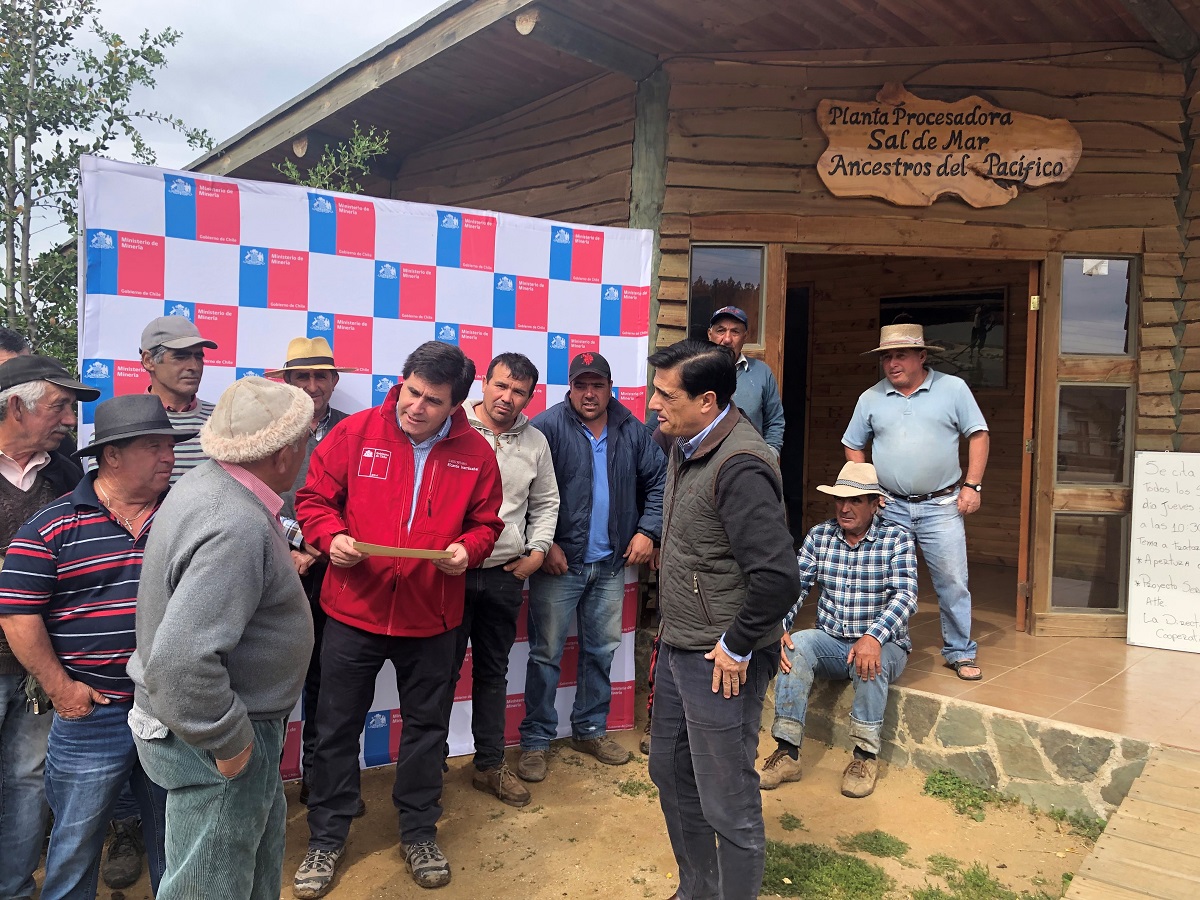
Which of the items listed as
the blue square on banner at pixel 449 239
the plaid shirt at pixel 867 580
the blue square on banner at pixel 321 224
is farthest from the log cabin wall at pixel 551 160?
the plaid shirt at pixel 867 580

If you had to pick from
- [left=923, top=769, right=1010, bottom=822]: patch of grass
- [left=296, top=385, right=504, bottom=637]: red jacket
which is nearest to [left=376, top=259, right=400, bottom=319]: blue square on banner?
[left=296, top=385, right=504, bottom=637]: red jacket

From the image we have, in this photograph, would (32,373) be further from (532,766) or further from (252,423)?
(532,766)

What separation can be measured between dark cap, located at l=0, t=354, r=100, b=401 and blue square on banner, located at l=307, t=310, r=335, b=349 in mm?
1047

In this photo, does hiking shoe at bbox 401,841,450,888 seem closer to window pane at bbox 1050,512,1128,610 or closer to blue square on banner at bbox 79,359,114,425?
blue square on banner at bbox 79,359,114,425

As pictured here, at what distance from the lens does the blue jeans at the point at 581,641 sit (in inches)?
147

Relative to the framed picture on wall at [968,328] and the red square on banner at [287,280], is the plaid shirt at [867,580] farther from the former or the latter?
the framed picture on wall at [968,328]

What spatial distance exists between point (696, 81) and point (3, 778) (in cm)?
451

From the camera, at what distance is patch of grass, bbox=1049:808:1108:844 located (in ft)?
10.7

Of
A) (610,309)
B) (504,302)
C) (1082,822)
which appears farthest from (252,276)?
(1082,822)

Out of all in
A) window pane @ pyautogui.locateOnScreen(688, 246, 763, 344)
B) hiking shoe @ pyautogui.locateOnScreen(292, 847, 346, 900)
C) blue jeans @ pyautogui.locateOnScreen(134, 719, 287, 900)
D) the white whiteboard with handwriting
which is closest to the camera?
blue jeans @ pyautogui.locateOnScreen(134, 719, 287, 900)

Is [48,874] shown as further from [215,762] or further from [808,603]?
[808,603]

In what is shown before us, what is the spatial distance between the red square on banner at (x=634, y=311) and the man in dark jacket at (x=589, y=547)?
0.42 meters


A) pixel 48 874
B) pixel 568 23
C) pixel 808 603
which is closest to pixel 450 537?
pixel 48 874

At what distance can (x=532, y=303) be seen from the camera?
396cm
